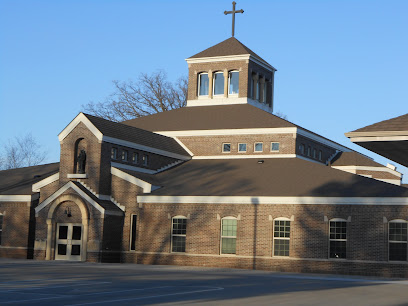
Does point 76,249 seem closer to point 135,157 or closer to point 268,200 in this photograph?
point 135,157

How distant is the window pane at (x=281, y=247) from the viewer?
3750 centimetres

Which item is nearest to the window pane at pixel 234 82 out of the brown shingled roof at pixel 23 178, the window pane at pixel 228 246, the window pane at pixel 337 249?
the brown shingled roof at pixel 23 178

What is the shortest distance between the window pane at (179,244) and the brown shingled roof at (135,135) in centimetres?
709

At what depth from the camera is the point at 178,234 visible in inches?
1569

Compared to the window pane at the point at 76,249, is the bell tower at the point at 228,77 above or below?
above

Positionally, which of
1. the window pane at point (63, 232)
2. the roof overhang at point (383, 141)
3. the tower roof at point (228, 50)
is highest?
the tower roof at point (228, 50)

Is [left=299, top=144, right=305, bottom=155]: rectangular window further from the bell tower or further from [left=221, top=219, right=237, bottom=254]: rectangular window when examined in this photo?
[left=221, top=219, right=237, bottom=254]: rectangular window

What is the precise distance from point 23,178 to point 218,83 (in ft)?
52.4

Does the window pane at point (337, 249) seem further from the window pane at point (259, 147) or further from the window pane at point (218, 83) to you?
the window pane at point (218, 83)

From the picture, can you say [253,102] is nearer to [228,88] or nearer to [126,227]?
[228,88]

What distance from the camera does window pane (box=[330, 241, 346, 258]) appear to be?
119 ft

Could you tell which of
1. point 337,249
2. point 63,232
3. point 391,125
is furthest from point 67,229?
point 391,125

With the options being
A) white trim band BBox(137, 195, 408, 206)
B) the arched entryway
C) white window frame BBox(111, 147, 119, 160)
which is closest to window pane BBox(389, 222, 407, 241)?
white trim band BBox(137, 195, 408, 206)

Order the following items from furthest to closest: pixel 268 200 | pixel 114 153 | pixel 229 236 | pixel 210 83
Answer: pixel 210 83 → pixel 114 153 → pixel 229 236 → pixel 268 200
